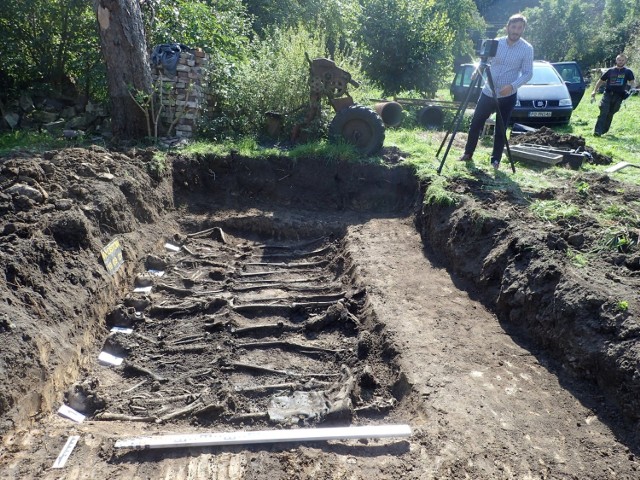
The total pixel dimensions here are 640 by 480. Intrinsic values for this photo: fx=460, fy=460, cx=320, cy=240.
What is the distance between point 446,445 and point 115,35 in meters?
7.87

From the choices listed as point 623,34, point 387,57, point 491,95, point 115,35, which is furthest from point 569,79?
point 623,34

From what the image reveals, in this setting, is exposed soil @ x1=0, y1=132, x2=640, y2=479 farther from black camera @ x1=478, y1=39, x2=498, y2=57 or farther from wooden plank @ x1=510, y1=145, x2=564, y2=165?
black camera @ x1=478, y1=39, x2=498, y2=57

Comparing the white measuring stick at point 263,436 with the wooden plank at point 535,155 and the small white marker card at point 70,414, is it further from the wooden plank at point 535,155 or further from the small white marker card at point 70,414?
the wooden plank at point 535,155

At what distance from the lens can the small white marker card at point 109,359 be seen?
167 inches

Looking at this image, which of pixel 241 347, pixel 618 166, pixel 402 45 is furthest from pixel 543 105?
pixel 241 347

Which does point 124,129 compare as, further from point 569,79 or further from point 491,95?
point 569,79

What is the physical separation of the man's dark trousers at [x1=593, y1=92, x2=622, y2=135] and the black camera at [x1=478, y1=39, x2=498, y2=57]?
5.94 meters

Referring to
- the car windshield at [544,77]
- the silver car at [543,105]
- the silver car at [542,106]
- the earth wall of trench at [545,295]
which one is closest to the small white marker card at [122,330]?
the earth wall of trench at [545,295]

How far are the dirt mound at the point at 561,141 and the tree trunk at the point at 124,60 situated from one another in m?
7.27

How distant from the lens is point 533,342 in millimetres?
4145

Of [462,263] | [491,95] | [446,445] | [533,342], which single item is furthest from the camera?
[491,95]

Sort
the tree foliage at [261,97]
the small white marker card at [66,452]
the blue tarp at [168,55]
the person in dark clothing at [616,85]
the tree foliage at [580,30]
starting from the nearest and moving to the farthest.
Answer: the small white marker card at [66,452], the blue tarp at [168,55], the tree foliage at [261,97], the person in dark clothing at [616,85], the tree foliage at [580,30]

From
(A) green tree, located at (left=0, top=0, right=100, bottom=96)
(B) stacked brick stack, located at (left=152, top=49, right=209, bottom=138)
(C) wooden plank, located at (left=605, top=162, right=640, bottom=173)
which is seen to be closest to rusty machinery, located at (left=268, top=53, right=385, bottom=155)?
(B) stacked brick stack, located at (left=152, top=49, right=209, bottom=138)

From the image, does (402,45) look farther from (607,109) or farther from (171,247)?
(171,247)
